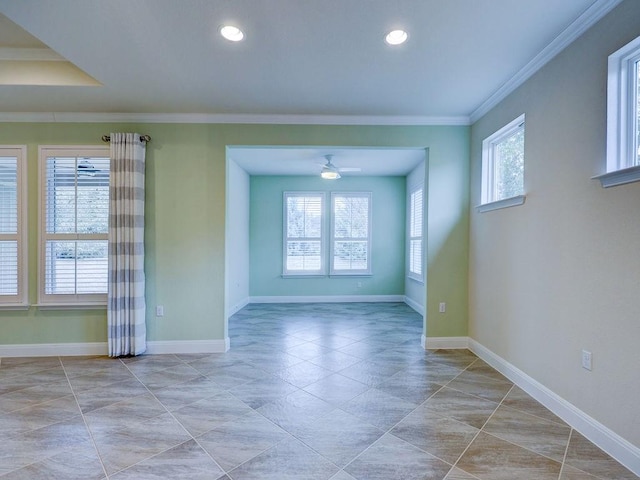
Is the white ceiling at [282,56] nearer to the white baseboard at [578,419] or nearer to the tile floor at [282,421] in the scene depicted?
the white baseboard at [578,419]

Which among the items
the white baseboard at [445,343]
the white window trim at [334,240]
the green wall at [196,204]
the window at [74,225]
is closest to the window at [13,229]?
the window at [74,225]

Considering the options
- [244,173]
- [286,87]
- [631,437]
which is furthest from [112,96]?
[631,437]

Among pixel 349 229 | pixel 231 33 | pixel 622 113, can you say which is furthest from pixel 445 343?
pixel 231 33

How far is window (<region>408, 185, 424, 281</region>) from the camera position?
630 cm

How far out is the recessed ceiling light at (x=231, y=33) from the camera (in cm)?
227

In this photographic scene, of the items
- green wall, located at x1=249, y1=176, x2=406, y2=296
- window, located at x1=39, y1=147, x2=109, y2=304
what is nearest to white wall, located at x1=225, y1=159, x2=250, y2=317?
green wall, located at x1=249, y1=176, x2=406, y2=296

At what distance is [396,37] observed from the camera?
7.74ft

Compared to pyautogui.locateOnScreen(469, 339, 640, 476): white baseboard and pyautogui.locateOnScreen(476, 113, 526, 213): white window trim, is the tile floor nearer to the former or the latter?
pyautogui.locateOnScreen(469, 339, 640, 476): white baseboard

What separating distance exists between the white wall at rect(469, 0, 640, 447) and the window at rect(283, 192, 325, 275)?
424 cm

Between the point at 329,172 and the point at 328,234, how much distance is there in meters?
2.05

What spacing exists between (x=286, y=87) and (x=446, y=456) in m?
3.12

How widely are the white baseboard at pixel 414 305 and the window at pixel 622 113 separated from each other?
4.22 meters

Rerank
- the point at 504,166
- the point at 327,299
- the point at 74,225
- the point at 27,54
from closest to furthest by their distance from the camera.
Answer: the point at 27,54
the point at 504,166
the point at 74,225
the point at 327,299

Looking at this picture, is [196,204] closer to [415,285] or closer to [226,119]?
[226,119]
